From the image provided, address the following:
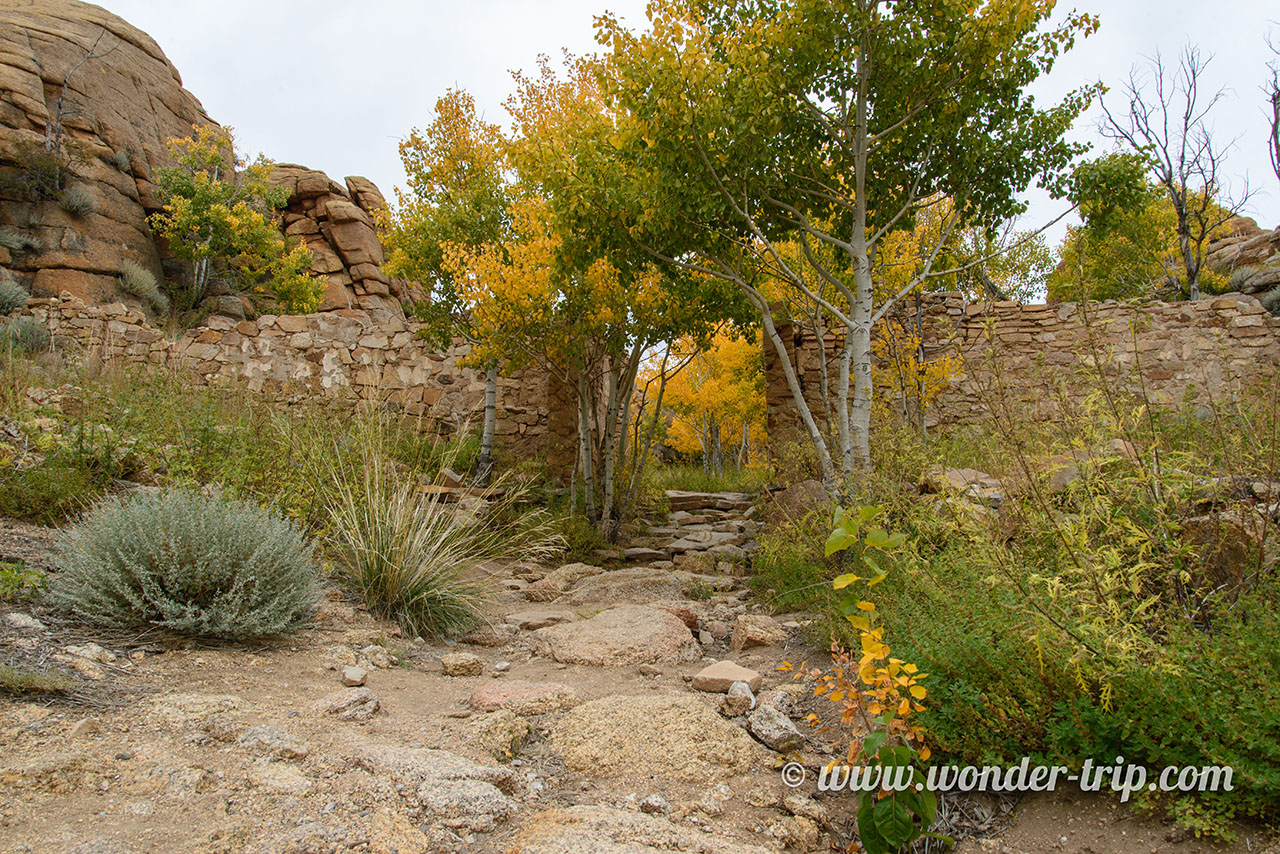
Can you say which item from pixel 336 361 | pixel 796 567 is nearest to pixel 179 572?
pixel 796 567

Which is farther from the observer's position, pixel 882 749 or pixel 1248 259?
pixel 1248 259

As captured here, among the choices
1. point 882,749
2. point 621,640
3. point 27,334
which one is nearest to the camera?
point 882,749

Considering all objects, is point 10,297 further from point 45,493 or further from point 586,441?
point 586,441

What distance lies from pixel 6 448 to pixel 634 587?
164 inches

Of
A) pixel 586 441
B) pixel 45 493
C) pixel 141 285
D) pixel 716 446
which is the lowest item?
pixel 45 493

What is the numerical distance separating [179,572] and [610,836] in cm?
226

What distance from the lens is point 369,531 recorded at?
4.09 metres

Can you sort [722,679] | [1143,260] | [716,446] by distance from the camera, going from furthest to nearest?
[716,446] < [1143,260] < [722,679]

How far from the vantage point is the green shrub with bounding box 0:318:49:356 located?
850 centimetres

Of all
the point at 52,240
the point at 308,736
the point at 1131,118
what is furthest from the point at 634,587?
the point at 52,240

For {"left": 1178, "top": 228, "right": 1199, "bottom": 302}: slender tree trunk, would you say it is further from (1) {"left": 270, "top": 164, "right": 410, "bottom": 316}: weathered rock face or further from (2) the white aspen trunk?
(1) {"left": 270, "top": 164, "right": 410, "bottom": 316}: weathered rock face

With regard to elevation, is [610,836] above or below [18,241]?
below

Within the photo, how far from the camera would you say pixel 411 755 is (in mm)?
2164

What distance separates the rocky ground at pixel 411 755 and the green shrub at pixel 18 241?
1330 cm
